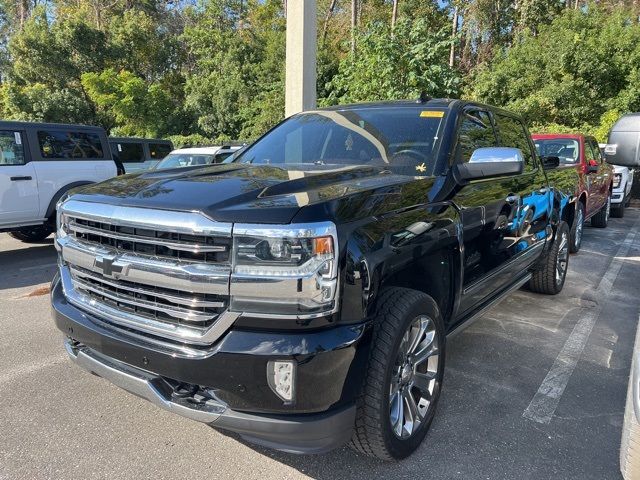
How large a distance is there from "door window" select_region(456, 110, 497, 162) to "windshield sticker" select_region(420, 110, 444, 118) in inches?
6.4

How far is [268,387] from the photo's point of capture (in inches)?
77.3

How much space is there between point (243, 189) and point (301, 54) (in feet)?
20.4

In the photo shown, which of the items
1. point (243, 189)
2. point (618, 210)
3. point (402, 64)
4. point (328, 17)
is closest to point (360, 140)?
point (243, 189)

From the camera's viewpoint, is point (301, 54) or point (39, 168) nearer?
point (39, 168)

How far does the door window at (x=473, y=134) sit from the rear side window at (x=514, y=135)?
250 mm

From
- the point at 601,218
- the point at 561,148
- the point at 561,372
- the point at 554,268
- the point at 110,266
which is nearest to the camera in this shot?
the point at 110,266

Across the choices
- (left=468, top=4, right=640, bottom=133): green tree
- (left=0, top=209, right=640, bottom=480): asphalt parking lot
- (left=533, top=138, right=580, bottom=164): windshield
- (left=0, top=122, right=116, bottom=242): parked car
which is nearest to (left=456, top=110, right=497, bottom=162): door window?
(left=0, top=209, right=640, bottom=480): asphalt parking lot

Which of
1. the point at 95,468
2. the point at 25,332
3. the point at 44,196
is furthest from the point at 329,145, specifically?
the point at 44,196

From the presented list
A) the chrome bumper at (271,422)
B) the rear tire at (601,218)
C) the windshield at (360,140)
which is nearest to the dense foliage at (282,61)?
the rear tire at (601,218)

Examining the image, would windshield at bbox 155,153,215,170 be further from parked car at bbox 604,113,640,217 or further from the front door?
parked car at bbox 604,113,640,217

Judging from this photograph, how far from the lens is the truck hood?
80.4 inches

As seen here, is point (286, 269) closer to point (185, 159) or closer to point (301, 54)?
point (301, 54)

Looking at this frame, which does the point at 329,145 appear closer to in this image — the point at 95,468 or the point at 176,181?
the point at 176,181

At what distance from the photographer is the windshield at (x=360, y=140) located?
321 cm
